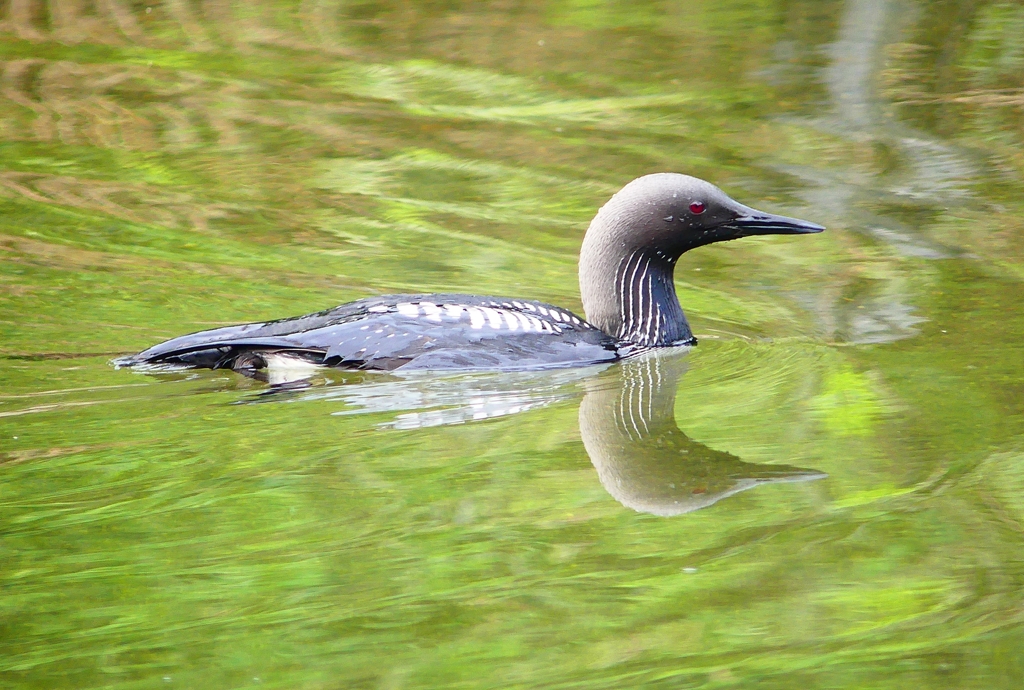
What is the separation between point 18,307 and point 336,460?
303 cm

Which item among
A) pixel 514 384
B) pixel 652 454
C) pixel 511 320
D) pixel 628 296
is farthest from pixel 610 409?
pixel 628 296

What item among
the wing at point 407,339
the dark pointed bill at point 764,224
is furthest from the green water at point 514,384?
the dark pointed bill at point 764,224

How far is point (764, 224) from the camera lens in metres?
6.45

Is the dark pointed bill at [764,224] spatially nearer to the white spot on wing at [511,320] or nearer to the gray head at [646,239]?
the gray head at [646,239]

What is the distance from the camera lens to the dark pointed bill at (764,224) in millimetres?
6336

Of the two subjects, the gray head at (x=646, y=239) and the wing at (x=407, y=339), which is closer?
the wing at (x=407, y=339)

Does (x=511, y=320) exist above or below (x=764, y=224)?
below

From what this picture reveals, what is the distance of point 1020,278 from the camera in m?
7.20

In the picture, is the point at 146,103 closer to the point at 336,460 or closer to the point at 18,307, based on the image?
the point at 18,307

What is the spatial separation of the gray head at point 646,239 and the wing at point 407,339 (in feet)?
1.27

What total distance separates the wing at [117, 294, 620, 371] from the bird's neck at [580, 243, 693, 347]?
14.3 inches

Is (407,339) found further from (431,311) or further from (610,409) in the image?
(610,409)

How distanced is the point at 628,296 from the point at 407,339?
3.84 ft

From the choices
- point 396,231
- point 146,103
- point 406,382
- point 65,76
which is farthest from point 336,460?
point 65,76
